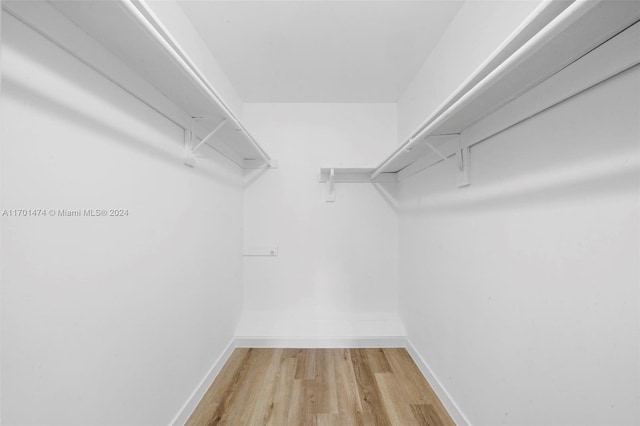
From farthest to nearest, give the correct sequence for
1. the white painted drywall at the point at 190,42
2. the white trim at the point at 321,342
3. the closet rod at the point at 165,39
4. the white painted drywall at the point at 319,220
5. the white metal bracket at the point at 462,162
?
the white painted drywall at the point at 319,220 < the white trim at the point at 321,342 < the white metal bracket at the point at 462,162 < the white painted drywall at the point at 190,42 < the closet rod at the point at 165,39

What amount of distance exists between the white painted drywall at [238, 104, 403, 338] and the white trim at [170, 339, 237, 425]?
51 centimetres

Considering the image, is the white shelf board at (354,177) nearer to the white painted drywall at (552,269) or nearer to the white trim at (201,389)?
the white painted drywall at (552,269)

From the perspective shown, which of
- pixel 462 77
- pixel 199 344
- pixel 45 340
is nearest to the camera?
pixel 45 340

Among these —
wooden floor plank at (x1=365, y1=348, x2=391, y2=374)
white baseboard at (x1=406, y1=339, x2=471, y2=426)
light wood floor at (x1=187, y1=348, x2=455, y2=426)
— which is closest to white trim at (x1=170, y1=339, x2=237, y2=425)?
light wood floor at (x1=187, y1=348, x2=455, y2=426)

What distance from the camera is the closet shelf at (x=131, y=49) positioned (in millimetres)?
637

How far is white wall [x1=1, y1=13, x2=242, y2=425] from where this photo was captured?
62 centimetres

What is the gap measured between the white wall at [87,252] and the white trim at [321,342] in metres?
0.81

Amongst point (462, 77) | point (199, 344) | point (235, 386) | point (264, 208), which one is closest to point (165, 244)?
point (199, 344)

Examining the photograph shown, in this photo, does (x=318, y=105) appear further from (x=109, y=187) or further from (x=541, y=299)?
(x=541, y=299)

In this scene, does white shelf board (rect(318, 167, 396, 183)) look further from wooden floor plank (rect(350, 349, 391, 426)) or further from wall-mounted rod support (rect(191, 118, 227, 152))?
wooden floor plank (rect(350, 349, 391, 426))

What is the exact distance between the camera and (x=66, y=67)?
2.39ft

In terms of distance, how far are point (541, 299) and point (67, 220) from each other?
144 cm

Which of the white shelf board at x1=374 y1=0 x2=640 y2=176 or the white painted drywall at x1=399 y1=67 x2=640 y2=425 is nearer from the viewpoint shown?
the white shelf board at x1=374 y1=0 x2=640 y2=176

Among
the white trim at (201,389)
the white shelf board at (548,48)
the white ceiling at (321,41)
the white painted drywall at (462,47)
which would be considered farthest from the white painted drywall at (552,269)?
the white trim at (201,389)
